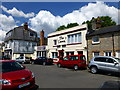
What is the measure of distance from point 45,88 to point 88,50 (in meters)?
13.6

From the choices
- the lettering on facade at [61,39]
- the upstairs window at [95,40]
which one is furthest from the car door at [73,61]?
the lettering on facade at [61,39]

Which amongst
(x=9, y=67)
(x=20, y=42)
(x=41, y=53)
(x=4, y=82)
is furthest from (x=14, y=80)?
(x=20, y=42)

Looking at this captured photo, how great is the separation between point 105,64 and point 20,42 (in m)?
32.4

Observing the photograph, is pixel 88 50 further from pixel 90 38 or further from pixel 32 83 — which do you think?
pixel 32 83

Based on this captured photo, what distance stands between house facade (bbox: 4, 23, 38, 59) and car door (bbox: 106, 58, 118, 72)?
2847 centimetres

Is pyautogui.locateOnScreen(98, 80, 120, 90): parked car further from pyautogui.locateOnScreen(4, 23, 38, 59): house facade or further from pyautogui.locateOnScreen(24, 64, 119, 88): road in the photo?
pyautogui.locateOnScreen(4, 23, 38, 59): house facade

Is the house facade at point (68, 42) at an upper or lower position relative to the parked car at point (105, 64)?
upper

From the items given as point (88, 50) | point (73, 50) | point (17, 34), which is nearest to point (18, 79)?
point (88, 50)

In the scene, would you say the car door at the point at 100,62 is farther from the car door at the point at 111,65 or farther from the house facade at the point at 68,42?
the house facade at the point at 68,42

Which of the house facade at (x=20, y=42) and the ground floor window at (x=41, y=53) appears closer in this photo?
the ground floor window at (x=41, y=53)

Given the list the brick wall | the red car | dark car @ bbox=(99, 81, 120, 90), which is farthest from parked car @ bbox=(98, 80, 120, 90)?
A: the brick wall

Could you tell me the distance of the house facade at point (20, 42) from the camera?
39.4 m

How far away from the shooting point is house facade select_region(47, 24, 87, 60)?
2129 cm

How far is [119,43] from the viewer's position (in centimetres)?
1636
